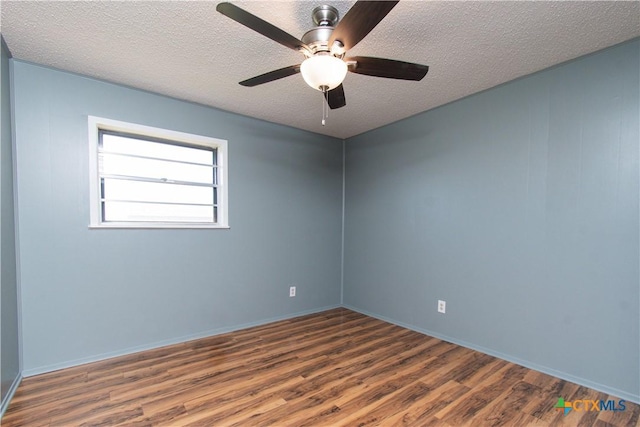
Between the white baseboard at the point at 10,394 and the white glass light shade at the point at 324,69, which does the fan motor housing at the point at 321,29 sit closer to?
the white glass light shade at the point at 324,69

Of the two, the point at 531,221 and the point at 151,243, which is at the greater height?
the point at 531,221

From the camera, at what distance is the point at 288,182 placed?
357 centimetres

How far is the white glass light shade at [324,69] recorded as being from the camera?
57.6 inches

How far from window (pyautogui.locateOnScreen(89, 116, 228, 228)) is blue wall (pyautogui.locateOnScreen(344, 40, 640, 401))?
201cm

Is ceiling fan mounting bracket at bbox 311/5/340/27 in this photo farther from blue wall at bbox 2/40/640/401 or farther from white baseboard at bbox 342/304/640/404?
white baseboard at bbox 342/304/640/404

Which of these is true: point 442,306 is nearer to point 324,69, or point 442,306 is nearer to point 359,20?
point 324,69

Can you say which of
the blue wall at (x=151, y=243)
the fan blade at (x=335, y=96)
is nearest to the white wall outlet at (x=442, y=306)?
the blue wall at (x=151, y=243)

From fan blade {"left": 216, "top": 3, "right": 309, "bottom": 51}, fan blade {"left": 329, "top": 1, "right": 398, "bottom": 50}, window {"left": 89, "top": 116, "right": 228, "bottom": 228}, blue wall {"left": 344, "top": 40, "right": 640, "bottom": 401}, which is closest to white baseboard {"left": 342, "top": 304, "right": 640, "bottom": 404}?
blue wall {"left": 344, "top": 40, "right": 640, "bottom": 401}

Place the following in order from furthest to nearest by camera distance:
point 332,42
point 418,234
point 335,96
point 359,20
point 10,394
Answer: point 418,234 < point 335,96 < point 10,394 < point 332,42 < point 359,20

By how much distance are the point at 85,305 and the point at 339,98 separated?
2.57 m

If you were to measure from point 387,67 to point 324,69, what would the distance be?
1.36 feet

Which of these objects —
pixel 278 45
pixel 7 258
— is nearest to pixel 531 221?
pixel 278 45

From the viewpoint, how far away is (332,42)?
1.46m

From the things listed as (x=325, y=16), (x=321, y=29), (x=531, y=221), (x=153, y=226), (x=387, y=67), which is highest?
(x=325, y=16)
